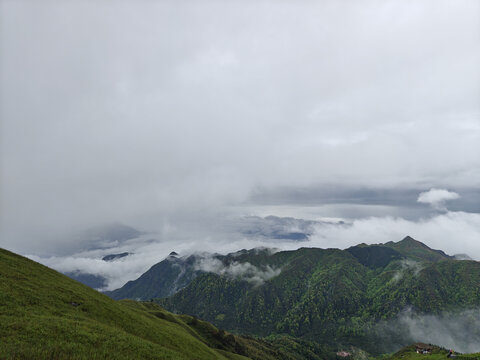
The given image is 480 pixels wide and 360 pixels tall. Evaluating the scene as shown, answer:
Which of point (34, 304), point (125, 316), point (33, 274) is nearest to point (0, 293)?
point (34, 304)

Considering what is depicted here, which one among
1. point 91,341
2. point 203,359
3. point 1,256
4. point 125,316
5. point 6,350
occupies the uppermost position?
point 1,256

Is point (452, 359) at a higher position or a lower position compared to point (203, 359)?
lower

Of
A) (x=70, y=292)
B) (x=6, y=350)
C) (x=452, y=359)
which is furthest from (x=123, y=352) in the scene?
(x=452, y=359)

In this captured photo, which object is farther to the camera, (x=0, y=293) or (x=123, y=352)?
(x=0, y=293)

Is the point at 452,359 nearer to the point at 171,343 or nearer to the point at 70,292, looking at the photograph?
the point at 171,343

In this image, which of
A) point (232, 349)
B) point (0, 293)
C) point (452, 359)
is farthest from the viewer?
point (232, 349)

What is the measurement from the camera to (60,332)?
37.5m

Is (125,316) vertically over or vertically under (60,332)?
under

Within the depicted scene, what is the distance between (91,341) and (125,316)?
2878 cm

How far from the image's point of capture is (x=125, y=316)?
63969mm

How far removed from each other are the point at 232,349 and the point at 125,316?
545ft

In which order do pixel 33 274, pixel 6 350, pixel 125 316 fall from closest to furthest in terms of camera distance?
pixel 6 350
pixel 33 274
pixel 125 316

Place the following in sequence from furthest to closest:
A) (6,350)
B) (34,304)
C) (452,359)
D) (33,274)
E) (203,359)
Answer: (452,359), (203,359), (33,274), (34,304), (6,350)

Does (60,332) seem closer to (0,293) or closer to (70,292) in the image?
(0,293)
